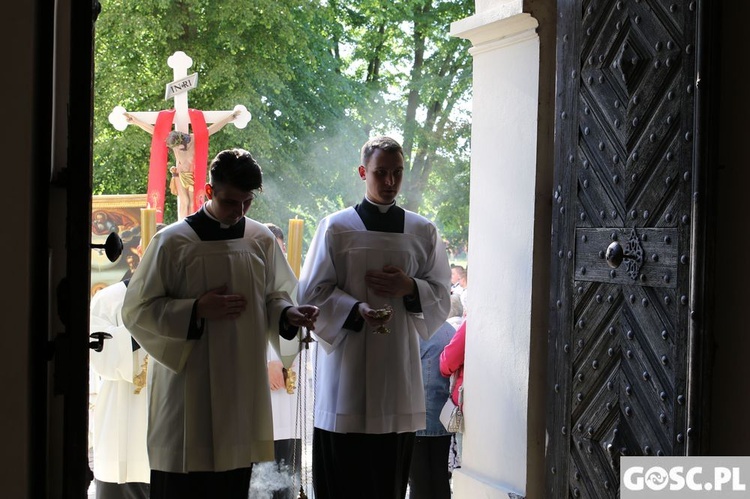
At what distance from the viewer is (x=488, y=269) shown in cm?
534

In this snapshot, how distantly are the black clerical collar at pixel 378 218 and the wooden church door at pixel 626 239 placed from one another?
91 cm

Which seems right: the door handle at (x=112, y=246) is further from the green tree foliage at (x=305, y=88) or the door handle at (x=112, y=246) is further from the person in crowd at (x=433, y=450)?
the green tree foliage at (x=305, y=88)

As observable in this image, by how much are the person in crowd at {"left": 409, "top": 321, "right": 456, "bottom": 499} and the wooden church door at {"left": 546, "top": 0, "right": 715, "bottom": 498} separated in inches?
58.8

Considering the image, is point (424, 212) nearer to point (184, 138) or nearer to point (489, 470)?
point (184, 138)

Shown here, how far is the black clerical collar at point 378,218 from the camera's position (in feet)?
16.6

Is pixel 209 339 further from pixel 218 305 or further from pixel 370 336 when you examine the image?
pixel 370 336

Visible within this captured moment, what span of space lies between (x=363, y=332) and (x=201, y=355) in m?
0.94

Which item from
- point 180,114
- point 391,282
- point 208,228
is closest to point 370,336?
point 391,282

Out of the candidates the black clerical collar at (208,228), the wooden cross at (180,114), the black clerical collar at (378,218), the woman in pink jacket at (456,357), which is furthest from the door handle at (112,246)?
the wooden cross at (180,114)

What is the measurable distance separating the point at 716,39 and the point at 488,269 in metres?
2.06

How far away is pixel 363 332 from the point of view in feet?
16.3

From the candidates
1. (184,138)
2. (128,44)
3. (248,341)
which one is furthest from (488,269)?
(128,44)

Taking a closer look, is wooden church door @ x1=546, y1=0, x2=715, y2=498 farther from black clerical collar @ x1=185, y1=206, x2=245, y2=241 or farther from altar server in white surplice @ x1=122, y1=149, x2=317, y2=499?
black clerical collar @ x1=185, y1=206, x2=245, y2=241

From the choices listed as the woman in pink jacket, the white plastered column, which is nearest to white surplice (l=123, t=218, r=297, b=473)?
the white plastered column
